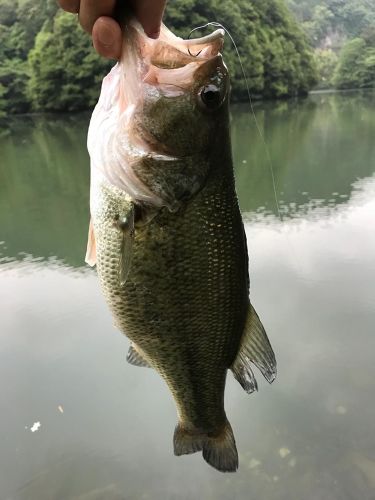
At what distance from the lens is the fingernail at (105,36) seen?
4.29 ft

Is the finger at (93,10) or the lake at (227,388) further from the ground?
the finger at (93,10)

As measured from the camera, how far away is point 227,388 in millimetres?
5684

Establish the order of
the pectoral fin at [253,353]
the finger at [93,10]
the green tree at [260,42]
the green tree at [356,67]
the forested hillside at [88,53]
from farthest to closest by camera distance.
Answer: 1. the green tree at [356,67]
2. the green tree at [260,42]
3. the forested hillside at [88,53]
4. the pectoral fin at [253,353]
5. the finger at [93,10]

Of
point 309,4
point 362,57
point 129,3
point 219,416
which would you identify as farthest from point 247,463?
point 309,4

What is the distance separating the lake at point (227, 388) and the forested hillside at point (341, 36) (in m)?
64.1

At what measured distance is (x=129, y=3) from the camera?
1.36m

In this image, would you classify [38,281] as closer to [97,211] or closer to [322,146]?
[97,211]

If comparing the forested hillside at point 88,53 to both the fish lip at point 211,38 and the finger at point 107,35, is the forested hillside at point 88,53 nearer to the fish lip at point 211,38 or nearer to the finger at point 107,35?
the fish lip at point 211,38

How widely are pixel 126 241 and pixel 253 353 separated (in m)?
0.73

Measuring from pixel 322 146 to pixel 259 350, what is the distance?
20469 millimetres

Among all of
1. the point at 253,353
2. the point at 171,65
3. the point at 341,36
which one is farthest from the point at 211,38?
the point at 341,36

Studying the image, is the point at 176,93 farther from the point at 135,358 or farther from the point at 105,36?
the point at 135,358

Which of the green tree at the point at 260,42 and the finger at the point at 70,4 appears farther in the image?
the green tree at the point at 260,42

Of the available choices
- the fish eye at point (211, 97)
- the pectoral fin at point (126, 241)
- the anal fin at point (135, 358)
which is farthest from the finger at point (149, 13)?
the anal fin at point (135, 358)
